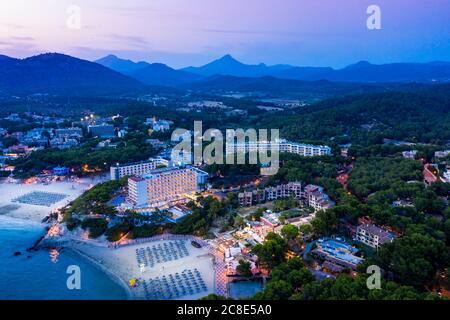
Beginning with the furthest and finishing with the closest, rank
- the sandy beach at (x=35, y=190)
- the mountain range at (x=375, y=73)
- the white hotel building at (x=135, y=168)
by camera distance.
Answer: the mountain range at (x=375, y=73) → the white hotel building at (x=135, y=168) → the sandy beach at (x=35, y=190)

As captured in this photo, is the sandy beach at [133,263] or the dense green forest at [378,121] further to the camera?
the dense green forest at [378,121]

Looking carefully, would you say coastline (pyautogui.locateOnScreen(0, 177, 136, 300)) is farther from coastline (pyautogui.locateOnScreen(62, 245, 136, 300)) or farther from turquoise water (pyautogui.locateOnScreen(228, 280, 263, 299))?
turquoise water (pyautogui.locateOnScreen(228, 280, 263, 299))

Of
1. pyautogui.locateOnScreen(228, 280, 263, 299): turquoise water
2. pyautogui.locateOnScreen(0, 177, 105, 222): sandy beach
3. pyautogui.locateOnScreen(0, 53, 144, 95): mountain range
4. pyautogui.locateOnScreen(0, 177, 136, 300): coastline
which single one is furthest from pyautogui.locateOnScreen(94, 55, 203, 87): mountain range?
pyautogui.locateOnScreen(228, 280, 263, 299): turquoise water

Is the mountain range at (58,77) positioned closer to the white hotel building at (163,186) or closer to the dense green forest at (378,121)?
the dense green forest at (378,121)

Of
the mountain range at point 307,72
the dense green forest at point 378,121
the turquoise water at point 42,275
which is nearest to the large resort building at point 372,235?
the turquoise water at point 42,275

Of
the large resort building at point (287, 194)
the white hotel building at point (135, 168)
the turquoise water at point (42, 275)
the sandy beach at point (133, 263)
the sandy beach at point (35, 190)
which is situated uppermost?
the white hotel building at point (135, 168)
